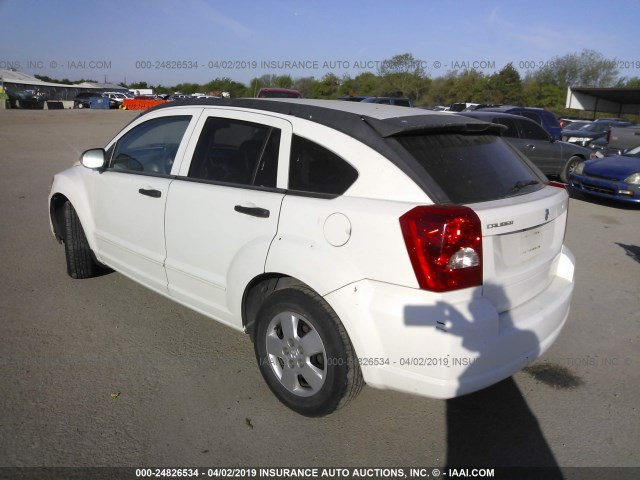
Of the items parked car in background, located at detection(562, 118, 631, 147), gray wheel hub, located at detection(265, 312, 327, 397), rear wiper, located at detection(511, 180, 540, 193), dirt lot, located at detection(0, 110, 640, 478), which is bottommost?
dirt lot, located at detection(0, 110, 640, 478)

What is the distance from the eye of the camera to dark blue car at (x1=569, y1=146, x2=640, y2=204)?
30.2ft

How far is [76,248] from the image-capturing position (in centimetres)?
484

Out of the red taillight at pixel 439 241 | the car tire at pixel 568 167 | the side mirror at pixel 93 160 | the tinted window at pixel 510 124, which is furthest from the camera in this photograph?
the car tire at pixel 568 167

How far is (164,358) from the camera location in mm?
3652

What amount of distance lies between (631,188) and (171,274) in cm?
855

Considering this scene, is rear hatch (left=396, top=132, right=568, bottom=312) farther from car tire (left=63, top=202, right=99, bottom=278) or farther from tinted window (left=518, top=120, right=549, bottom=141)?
tinted window (left=518, top=120, right=549, bottom=141)

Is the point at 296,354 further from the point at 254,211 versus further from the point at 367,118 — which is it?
the point at 367,118

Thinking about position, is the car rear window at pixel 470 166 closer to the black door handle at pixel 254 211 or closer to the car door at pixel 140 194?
the black door handle at pixel 254 211

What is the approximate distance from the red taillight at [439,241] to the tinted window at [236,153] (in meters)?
0.99

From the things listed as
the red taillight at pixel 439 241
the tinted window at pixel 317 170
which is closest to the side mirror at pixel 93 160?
the tinted window at pixel 317 170

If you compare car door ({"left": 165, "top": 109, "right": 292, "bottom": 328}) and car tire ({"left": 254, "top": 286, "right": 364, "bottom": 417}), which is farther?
car door ({"left": 165, "top": 109, "right": 292, "bottom": 328})

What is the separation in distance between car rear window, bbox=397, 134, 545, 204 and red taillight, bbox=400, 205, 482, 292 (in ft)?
0.61

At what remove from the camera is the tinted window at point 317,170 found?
9.16ft

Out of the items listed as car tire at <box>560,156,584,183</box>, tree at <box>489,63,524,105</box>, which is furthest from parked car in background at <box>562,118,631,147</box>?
tree at <box>489,63,524,105</box>
